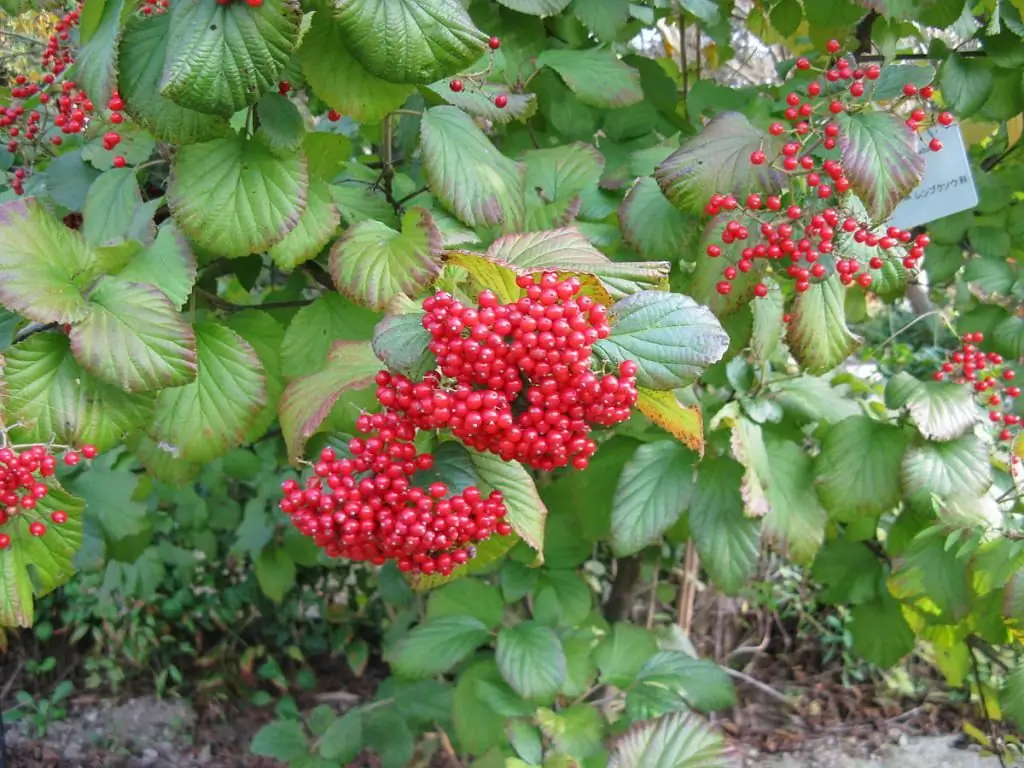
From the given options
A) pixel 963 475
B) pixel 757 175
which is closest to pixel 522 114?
pixel 757 175

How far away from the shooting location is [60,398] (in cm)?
96

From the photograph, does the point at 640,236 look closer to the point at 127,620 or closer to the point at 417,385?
the point at 417,385

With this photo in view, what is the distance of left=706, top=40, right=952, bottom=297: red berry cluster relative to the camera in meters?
1.15

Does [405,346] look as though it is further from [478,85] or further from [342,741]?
[342,741]

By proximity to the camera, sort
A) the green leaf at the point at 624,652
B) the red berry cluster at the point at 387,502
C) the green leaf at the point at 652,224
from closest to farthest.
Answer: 1. the red berry cluster at the point at 387,502
2. the green leaf at the point at 652,224
3. the green leaf at the point at 624,652

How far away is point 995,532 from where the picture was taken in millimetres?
1375

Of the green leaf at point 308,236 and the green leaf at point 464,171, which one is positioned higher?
the green leaf at point 464,171

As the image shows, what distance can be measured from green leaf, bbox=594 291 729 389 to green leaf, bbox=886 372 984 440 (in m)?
0.80

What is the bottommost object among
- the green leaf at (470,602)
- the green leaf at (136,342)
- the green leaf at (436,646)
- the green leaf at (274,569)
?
the green leaf at (274,569)

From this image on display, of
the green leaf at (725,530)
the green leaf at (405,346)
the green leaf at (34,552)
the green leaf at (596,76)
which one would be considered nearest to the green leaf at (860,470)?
the green leaf at (725,530)

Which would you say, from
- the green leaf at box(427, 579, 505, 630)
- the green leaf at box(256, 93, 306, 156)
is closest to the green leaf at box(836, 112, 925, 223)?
the green leaf at box(256, 93, 306, 156)

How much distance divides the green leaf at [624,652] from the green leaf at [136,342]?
1.10 metres

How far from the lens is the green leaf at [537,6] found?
131 centimetres

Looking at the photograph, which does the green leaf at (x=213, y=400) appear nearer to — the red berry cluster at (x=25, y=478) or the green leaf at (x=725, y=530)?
the red berry cluster at (x=25, y=478)
